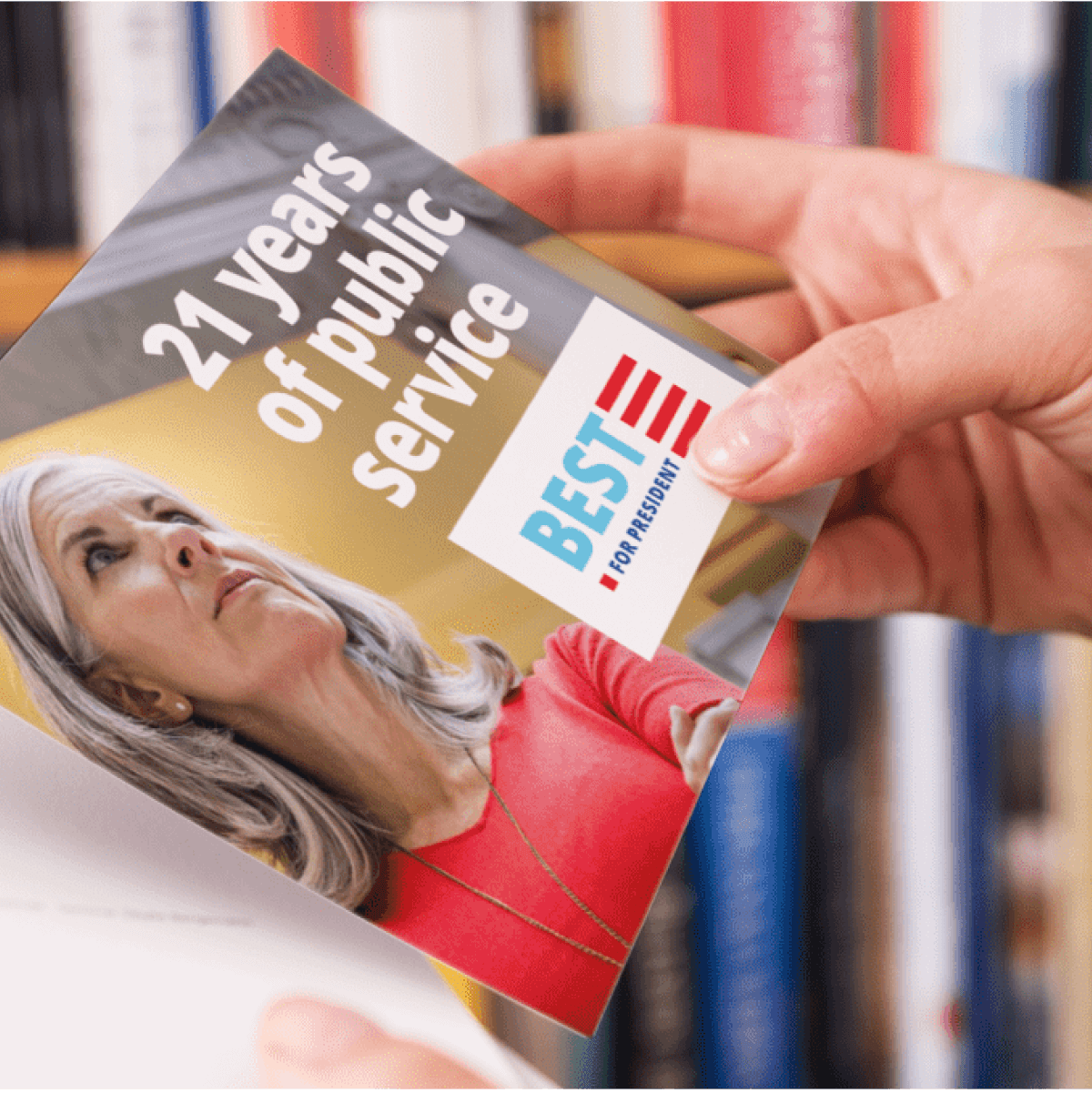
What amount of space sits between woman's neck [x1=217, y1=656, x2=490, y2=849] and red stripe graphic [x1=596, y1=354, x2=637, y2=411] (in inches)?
7.4

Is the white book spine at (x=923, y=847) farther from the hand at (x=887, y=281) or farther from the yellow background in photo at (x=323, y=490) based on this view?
the yellow background in photo at (x=323, y=490)

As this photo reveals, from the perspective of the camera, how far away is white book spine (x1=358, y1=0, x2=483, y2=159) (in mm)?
733

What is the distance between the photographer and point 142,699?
0.40m

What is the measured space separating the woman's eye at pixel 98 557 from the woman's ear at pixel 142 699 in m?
0.04

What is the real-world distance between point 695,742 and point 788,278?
1.68 feet

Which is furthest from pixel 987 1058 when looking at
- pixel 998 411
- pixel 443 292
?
pixel 443 292

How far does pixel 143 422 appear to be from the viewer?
0.43m

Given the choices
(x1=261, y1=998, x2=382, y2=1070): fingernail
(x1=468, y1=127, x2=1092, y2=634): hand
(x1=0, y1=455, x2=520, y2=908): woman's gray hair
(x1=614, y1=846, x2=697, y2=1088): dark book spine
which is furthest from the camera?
(x1=614, y1=846, x2=697, y2=1088): dark book spine

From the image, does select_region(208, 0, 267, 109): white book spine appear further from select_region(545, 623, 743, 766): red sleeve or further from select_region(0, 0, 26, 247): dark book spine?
select_region(545, 623, 743, 766): red sleeve

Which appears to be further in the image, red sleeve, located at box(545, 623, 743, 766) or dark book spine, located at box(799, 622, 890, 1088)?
dark book spine, located at box(799, 622, 890, 1088)

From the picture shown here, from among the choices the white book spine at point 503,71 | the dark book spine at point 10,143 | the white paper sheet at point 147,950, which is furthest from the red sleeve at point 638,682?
the dark book spine at point 10,143

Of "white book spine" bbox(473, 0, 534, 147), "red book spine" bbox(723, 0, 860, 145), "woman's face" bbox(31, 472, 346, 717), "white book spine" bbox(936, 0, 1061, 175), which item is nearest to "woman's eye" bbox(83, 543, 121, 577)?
"woman's face" bbox(31, 472, 346, 717)

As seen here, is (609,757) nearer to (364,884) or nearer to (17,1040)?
(364,884)

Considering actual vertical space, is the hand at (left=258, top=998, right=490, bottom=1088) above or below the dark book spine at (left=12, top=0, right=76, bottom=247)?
below
